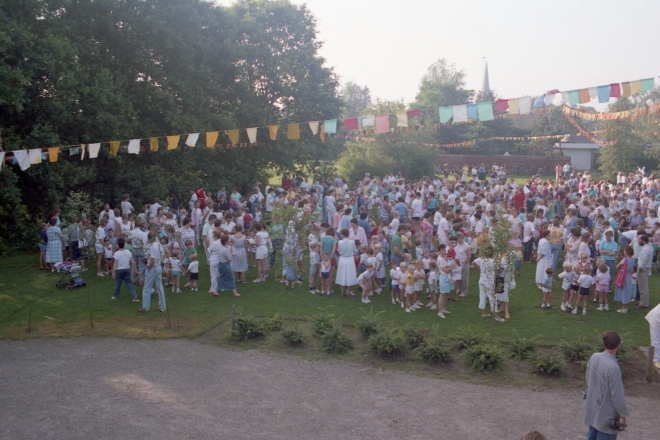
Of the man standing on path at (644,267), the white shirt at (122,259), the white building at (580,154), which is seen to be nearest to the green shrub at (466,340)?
the man standing on path at (644,267)

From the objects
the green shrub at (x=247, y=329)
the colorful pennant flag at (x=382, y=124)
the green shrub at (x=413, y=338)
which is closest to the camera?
the green shrub at (x=413, y=338)

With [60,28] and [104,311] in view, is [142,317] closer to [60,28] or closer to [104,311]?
[104,311]

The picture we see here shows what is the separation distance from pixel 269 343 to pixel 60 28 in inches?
585

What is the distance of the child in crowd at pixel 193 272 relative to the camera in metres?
14.2

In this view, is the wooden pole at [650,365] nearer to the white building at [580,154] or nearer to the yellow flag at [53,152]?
the yellow flag at [53,152]

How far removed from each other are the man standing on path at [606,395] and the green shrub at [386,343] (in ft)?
15.1

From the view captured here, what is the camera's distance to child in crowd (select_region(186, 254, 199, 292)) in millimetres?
14203

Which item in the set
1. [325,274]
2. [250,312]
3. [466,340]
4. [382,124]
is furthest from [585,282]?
[382,124]

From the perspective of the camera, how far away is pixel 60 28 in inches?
767

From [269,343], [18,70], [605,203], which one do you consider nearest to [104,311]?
[269,343]

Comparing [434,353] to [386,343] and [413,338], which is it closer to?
[413,338]

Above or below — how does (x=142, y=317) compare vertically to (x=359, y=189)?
below

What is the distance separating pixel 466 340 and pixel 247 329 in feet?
14.3

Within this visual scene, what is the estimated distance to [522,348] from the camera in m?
10.2
